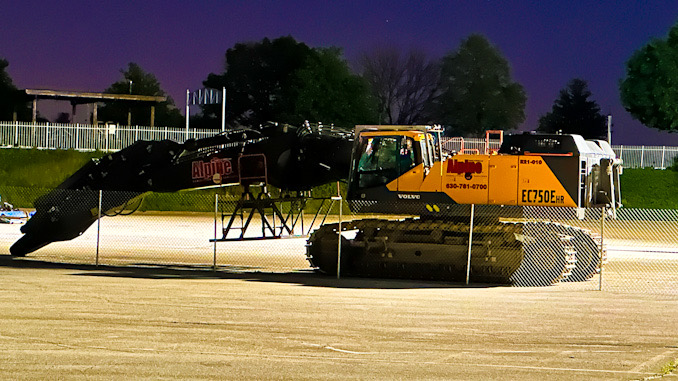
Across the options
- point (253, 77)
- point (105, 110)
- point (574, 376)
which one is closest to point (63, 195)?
point (574, 376)

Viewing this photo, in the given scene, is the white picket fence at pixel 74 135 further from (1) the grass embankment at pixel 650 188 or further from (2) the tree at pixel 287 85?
(2) the tree at pixel 287 85

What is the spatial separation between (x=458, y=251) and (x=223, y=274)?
541 centimetres

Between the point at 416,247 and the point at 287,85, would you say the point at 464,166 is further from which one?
the point at 287,85

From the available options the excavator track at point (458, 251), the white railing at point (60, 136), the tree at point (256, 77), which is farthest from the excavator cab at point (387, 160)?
the tree at point (256, 77)

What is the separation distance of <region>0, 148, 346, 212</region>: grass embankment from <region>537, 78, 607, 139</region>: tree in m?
47.8

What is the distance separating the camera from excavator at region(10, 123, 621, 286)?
75.2ft

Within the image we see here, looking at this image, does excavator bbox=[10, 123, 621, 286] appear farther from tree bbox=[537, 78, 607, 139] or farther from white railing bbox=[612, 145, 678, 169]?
tree bbox=[537, 78, 607, 139]

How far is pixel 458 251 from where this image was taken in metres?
23.2

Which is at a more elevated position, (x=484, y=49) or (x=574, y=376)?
(x=484, y=49)

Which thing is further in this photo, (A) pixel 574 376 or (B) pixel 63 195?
(B) pixel 63 195

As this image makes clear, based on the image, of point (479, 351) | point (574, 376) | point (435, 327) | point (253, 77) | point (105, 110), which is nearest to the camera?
point (574, 376)

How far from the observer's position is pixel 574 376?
1227cm

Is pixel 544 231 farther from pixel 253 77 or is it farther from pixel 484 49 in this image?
pixel 484 49

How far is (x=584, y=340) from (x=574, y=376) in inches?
114
